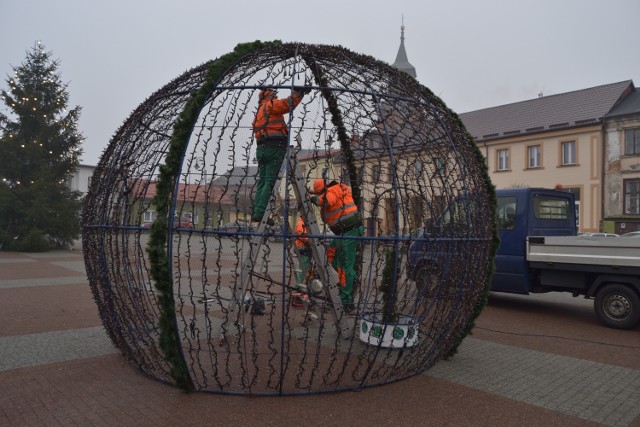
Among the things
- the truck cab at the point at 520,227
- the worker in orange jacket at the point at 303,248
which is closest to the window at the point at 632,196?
the truck cab at the point at 520,227

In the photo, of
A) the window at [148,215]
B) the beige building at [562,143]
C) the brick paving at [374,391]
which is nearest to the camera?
the brick paving at [374,391]

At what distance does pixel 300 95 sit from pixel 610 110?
2762 cm

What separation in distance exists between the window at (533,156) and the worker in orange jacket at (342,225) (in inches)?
1016

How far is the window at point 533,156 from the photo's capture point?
94.3ft

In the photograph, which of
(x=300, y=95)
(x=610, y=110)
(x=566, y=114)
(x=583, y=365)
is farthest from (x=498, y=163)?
(x=300, y=95)

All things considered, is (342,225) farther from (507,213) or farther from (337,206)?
(507,213)

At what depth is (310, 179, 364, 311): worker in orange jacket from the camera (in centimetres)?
564

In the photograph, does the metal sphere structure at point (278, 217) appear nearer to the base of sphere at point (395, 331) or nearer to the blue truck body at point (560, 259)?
the base of sphere at point (395, 331)

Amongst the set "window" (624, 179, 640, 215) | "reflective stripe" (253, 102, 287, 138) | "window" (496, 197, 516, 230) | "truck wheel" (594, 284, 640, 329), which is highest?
"window" (624, 179, 640, 215)

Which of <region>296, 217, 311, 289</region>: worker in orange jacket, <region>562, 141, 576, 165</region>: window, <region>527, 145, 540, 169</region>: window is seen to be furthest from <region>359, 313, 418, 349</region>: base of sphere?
<region>527, 145, 540, 169</region>: window

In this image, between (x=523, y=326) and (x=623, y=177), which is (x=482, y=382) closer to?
(x=523, y=326)

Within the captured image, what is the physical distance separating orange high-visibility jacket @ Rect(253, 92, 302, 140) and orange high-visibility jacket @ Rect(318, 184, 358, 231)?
1.24 metres

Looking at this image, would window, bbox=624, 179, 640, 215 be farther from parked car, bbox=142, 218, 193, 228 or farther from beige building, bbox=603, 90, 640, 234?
parked car, bbox=142, 218, 193, 228

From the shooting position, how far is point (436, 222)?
4.56 metres
